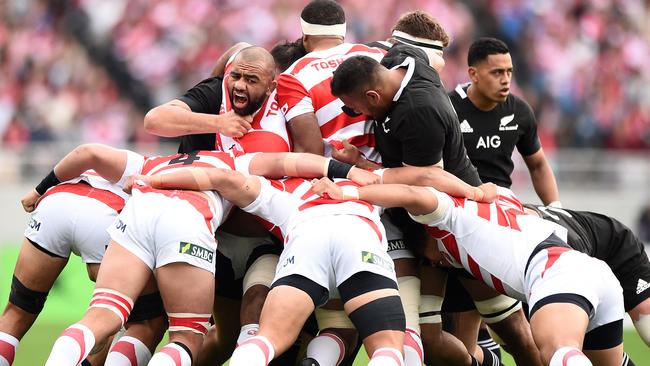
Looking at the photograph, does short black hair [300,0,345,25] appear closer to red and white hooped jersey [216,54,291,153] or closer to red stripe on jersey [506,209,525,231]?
red and white hooped jersey [216,54,291,153]

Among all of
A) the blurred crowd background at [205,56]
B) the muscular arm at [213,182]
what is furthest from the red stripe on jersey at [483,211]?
the blurred crowd background at [205,56]

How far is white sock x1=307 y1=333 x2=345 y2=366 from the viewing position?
6.34m

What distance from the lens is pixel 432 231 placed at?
6672 mm

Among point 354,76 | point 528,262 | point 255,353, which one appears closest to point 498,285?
point 528,262

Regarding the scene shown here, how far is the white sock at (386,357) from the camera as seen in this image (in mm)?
5793

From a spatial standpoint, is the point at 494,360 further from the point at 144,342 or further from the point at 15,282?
the point at 15,282

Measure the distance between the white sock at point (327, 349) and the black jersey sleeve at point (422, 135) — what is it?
1114 millimetres

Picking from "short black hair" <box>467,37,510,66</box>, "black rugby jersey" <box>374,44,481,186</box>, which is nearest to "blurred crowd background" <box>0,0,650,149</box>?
"short black hair" <box>467,37,510,66</box>

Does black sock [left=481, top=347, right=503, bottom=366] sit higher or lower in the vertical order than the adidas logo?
lower

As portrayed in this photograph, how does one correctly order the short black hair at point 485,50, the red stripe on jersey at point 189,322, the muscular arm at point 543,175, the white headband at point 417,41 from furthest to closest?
the muscular arm at point 543,175
the short black hair at point 485,50
the white headband at point 417,41
the red stripe on jersey at point 189,322

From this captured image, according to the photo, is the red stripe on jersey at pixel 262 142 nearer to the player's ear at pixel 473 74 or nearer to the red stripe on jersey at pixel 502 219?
the red stripe on jersey at pixel 502 219

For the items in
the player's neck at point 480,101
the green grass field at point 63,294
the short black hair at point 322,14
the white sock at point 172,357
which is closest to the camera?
the white sock at point 172,357

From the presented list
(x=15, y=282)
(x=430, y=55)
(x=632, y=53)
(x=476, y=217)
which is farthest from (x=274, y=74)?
(x=632, y=53)

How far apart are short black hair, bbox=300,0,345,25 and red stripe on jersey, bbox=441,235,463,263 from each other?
5.92 ft
